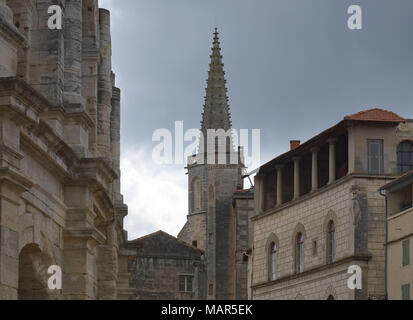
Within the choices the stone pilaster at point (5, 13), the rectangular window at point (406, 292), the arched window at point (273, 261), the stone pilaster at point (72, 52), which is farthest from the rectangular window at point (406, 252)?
the stone pilaster at point (5, 13)

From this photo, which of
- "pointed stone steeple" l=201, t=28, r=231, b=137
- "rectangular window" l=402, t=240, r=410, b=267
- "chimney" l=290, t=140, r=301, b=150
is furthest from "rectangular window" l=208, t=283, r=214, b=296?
"rectangular window" l=402, t=240, r=410, b=267

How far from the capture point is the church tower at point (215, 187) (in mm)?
86375

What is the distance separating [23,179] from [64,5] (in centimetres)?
774

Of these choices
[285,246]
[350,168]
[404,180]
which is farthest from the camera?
[285,246]

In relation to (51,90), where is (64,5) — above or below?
above

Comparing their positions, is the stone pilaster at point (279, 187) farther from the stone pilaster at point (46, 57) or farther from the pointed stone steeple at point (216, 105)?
the stone pilaster at point (46, 57)

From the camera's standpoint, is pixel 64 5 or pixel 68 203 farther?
pixel 64 5

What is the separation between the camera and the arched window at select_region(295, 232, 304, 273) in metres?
56.0

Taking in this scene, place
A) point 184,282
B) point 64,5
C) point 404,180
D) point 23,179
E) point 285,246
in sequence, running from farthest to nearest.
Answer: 1. point 184,282
2. point 285,246
3. point 404,180
4. point 64,5
5. point 23,179

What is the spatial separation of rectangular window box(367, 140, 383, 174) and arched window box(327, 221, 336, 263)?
3339 millimetres

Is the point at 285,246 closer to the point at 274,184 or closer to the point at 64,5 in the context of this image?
the point at 274,184

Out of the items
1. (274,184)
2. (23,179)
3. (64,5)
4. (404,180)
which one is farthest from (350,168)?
(23,179)

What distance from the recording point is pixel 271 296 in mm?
59000
